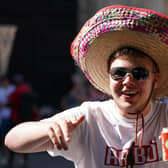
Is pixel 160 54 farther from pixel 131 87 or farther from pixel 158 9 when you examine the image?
pixel 158 9

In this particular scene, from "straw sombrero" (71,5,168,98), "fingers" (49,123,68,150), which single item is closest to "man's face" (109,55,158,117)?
"straw sombrero" (71,5,168,98)

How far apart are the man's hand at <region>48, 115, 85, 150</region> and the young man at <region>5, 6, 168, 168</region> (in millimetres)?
184

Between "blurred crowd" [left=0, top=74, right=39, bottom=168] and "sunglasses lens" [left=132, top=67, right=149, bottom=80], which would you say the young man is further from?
"blurred crowd" [left=0, top=74, right=39, bottom=168]

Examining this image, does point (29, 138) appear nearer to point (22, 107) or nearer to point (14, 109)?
point (22, 107)

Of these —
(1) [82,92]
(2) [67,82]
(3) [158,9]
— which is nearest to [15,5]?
(2) [67,82]

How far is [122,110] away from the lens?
3.14 metres

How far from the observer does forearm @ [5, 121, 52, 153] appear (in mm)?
2855

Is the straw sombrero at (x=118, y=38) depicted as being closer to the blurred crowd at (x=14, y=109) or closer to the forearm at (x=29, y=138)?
the forearm at (x=29, y=138)

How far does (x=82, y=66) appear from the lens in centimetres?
349

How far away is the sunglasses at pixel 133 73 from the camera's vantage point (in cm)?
308

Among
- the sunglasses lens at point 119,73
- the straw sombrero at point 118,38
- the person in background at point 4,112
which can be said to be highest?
the straw sombrero at point 118,38

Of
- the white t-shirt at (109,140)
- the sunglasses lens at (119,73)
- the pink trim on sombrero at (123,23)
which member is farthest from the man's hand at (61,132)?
the pink trim on sombrero at (123,23)

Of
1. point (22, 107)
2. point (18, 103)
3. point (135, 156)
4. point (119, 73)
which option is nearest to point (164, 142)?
point (135, 156)

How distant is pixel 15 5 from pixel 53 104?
9.03 feet
